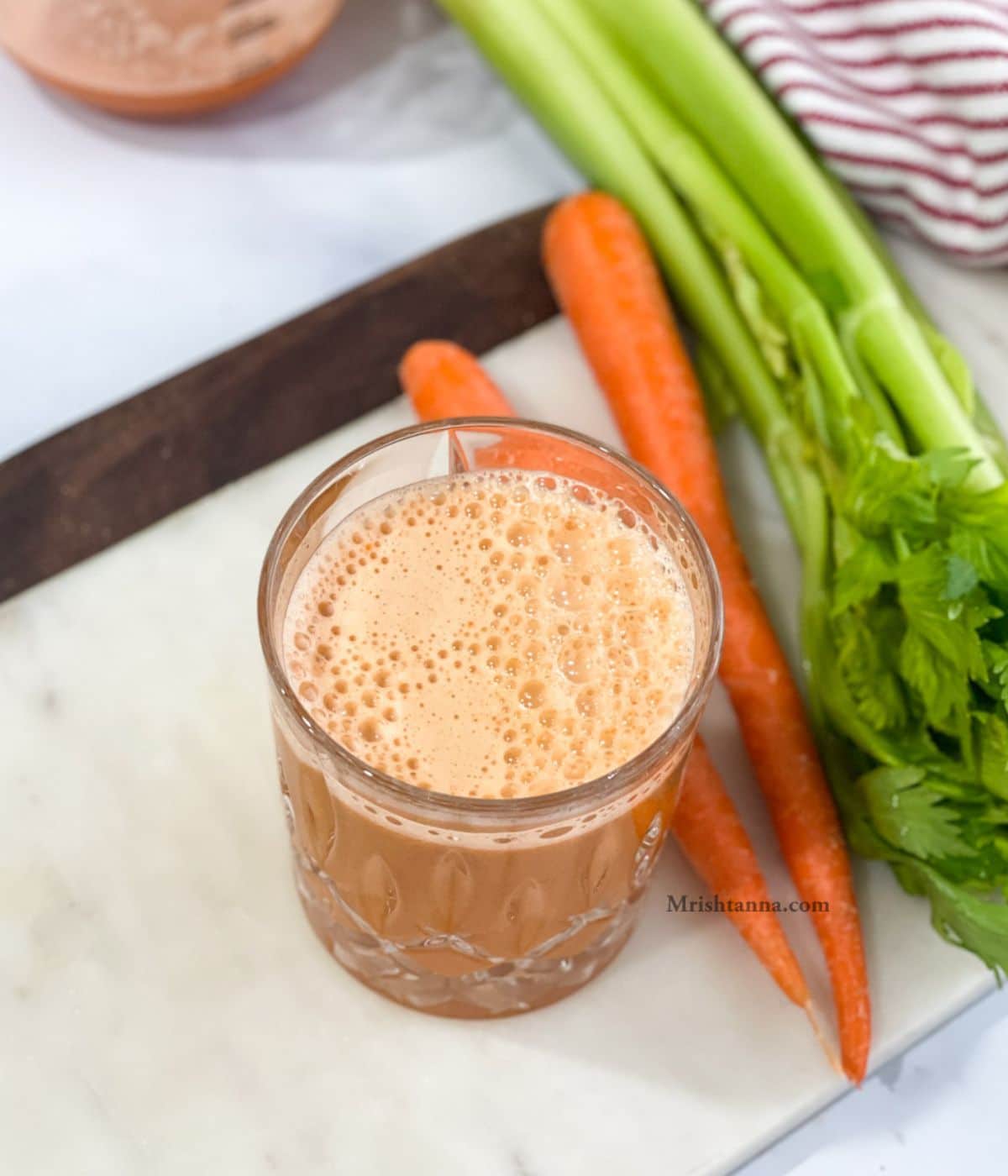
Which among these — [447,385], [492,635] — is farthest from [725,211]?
[492,635]

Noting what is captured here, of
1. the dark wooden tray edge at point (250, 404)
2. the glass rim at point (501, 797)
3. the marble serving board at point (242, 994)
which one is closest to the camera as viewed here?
the glass rim at point (501, 797)

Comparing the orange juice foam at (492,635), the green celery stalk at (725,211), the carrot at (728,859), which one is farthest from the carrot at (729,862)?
the green celery stalk at (725,211)

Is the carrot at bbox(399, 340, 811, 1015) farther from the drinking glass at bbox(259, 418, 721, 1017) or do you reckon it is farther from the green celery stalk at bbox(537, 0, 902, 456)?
the green celery stalk at bbox(537, 0, 902, 456)

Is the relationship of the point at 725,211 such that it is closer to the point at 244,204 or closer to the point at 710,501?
the point at 710,501

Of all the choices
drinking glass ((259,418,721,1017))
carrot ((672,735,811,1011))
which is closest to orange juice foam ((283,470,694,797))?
drinking glass ((259,418,721,1017))

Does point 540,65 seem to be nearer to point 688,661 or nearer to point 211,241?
point 211,241

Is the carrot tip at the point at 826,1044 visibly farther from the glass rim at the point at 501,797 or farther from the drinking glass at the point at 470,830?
the glass rim at the point at 501,797

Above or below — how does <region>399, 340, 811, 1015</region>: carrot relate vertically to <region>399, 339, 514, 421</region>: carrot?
below

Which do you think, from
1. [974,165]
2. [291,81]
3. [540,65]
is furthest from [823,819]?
[291,81]
